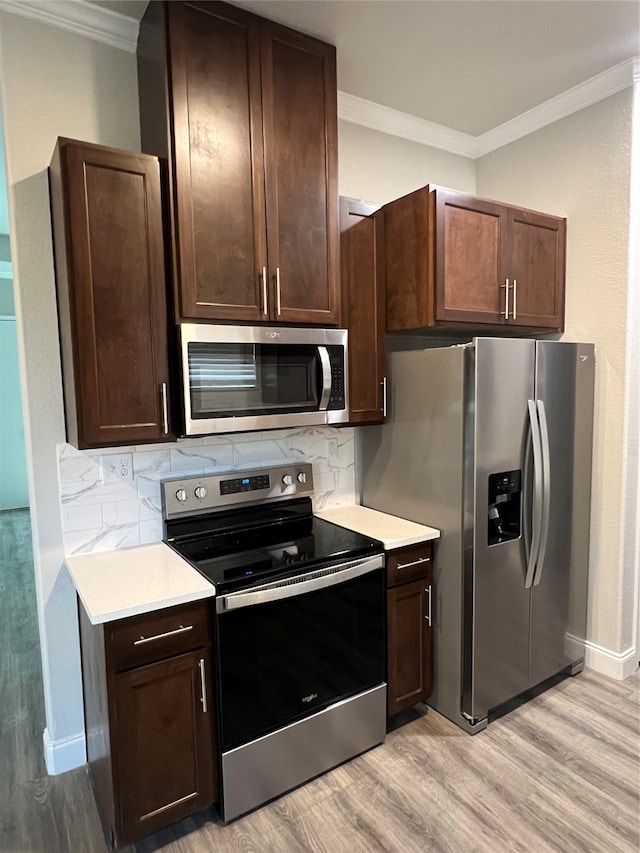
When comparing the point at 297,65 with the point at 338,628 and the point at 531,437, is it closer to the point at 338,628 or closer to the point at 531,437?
the point at 531,437

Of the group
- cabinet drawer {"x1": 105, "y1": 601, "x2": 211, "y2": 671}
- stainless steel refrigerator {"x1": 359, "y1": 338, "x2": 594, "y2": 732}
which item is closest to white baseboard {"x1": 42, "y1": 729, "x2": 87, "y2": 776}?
cabinet drawer {"x1": 105, "y1": 601, "x2": 211, "y2": 671}

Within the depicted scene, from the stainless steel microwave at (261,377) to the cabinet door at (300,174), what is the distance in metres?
0.11

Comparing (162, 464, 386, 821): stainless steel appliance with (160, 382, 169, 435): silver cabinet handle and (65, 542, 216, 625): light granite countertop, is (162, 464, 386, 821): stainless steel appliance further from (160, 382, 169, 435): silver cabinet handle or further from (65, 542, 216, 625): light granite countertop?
(160, 382, 169, 435): silver cabinet handle

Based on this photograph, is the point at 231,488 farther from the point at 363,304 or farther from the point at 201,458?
the point at 363,304

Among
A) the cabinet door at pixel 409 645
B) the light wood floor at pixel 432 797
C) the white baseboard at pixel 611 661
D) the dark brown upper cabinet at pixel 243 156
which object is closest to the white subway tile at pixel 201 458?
the dark brown upper cabinet at pixel 243 156

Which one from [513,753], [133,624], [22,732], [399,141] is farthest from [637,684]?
[399,141]

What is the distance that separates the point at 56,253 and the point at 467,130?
2.39 meters

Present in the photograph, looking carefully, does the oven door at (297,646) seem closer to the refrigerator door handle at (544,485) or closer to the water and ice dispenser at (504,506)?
the water and ice dispenser at (504,506)

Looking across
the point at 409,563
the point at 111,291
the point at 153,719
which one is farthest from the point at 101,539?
the point at 409,563

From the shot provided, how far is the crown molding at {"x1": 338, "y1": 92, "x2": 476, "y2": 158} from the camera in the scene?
268 centimetres

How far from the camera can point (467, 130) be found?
302cm

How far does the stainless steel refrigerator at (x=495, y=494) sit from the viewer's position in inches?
85.4

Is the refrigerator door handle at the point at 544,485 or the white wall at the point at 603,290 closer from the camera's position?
the refrigerator door handle at the point at 544,485

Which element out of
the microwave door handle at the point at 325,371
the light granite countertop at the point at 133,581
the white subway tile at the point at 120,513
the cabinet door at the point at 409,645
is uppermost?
the microwave door handle at the point at 325,371
